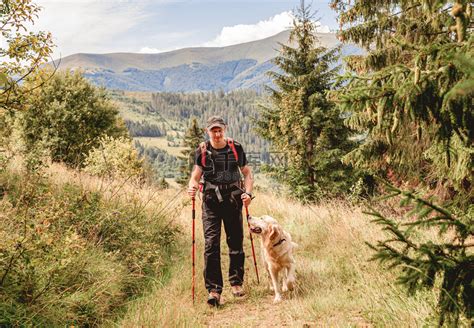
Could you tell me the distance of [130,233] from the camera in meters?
6.31

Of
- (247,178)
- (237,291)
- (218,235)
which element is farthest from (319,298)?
(247,178)

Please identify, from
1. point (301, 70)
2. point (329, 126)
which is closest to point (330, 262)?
point (329, 126)

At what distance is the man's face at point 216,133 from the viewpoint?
5.22 m

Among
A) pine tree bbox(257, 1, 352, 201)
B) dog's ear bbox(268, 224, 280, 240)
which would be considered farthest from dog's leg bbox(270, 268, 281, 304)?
pine tree bbox(257, 1, 352, 201)

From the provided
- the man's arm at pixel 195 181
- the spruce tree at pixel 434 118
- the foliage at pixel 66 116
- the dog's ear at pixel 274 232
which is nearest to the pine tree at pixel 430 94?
the spruce tree at pixel 434 118

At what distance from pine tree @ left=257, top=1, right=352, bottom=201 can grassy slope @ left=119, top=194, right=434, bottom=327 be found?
10.3 m

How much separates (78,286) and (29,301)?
0.71 meters

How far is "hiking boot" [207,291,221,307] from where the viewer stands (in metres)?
5.09

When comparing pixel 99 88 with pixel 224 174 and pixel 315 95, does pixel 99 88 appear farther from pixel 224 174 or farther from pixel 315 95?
pixel 224 174

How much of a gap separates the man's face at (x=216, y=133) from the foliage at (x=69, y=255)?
2.08 meters

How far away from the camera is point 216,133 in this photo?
5227mm

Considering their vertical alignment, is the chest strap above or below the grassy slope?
above

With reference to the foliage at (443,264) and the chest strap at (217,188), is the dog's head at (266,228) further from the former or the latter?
the foliage at (443,264)

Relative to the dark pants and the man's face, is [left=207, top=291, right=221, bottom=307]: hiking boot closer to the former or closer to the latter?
the dark pants
